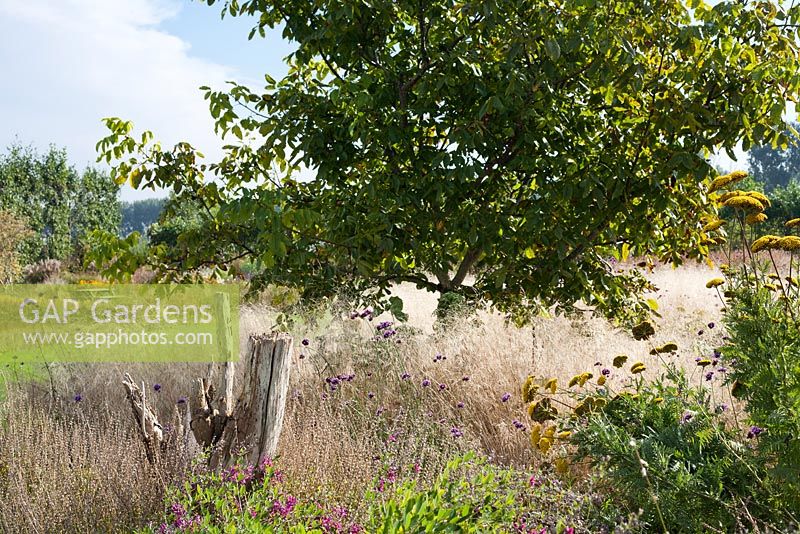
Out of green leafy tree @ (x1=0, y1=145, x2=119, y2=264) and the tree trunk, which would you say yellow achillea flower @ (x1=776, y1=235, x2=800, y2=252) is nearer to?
the tree trunk

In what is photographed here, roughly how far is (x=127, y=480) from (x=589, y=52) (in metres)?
3.66

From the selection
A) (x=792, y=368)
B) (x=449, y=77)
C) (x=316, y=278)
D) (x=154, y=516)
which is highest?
(x=449, y=77)

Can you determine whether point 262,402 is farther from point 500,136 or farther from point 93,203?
point 93,203

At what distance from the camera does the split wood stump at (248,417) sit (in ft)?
11.8

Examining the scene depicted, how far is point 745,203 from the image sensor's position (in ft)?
10.0

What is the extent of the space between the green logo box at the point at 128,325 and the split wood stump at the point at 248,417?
333mm

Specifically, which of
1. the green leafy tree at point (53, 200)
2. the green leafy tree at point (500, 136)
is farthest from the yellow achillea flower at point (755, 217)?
the green leafy tree at point (53, 200)

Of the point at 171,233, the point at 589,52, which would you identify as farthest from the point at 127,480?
the point at 171,233

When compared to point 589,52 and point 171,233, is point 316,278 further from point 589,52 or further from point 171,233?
point 171,233

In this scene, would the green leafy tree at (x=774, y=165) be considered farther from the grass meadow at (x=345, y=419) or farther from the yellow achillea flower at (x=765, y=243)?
the yellow achillea flower at (x=765, y=243)

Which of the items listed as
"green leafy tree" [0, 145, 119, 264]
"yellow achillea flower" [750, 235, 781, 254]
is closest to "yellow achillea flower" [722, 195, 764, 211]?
"yellow achillea flower" [750, 235, 781, 254]

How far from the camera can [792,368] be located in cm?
265

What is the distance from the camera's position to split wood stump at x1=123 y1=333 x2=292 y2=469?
141 inches

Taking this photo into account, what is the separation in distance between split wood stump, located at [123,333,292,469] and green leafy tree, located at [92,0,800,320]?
82 cm
